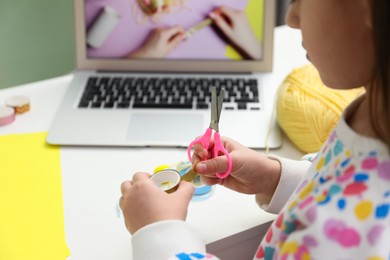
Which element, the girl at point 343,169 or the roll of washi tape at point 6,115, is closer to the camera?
the girl at point 343,169

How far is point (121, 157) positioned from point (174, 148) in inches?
3.3

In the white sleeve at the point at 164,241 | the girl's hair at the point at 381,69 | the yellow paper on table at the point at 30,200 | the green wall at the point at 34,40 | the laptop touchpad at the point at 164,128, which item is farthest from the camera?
the green wall at the point at 34,40

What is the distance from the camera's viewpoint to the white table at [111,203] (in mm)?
712

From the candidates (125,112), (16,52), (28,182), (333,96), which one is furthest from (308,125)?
(16,52)

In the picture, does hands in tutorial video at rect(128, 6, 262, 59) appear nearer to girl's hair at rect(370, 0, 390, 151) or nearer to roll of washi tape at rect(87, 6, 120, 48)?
roll of washi tape at rect(87, 6, 120, 48)

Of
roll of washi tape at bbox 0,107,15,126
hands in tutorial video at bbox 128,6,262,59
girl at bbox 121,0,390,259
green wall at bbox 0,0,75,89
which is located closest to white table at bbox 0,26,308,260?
roll of washi tape at bbox 0,107,15,126

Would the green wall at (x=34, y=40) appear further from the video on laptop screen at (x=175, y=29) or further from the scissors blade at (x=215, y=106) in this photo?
the scissors blade at (x=215, y=106)

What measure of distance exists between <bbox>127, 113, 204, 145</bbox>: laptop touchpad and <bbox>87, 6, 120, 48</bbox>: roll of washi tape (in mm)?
195

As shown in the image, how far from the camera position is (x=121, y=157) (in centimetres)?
87

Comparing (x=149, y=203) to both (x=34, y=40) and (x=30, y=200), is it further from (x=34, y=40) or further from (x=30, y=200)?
(x=34, y=40)

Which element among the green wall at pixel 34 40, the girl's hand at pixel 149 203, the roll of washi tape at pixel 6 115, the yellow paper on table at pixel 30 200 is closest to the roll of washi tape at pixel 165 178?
the girl's hand at pixel 149 203

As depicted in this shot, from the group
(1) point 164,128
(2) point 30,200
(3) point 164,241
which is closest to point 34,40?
(1) point 164,128

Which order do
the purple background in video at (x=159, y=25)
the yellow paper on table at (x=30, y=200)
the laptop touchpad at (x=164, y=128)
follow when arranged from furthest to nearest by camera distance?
the purple background in video at (x=159, y=25), the laptop touchpad at (x=164, y=128), the yellow paper on table at (x=30, y=200)

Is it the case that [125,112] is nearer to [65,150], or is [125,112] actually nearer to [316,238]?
[65,150]
